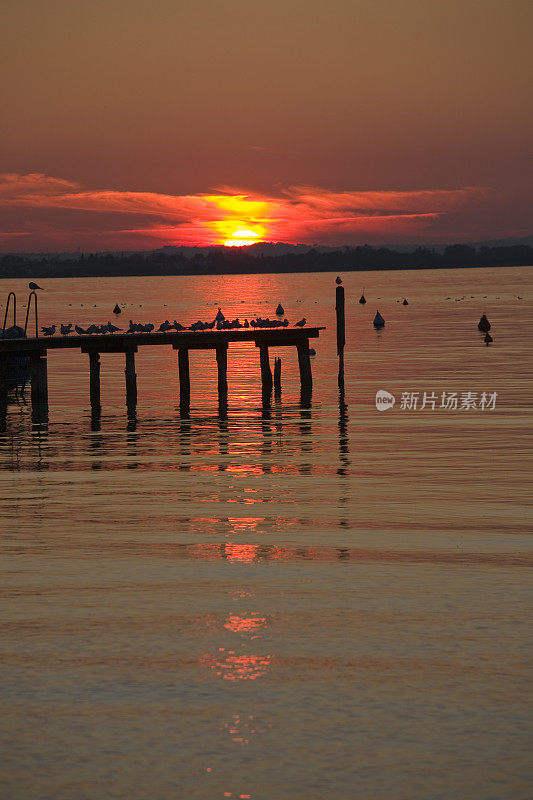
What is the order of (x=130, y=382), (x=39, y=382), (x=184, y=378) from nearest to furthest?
1. (x=39, y=382)
2. (x=130, y=382)
3. (x=184, y=378)

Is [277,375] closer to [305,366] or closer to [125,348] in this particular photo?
[305,366]

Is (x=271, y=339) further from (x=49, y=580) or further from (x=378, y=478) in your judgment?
(x=49, y=580)

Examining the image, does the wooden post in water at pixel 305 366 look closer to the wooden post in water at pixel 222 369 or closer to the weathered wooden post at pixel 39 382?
the wooden post in water at pixel 222 369

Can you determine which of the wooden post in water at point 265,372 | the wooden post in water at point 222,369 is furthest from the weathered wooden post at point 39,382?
the wooden post in water at point 265,372

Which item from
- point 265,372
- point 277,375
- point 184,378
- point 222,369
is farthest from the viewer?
point 277,375

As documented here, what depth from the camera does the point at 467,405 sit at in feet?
124

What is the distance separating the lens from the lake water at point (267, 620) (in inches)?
308

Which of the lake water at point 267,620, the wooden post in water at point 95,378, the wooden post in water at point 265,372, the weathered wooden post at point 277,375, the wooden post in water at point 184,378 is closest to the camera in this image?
the lake water at point 267,620

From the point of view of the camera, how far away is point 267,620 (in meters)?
11.5

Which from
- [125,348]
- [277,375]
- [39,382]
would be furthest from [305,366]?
[39,382]

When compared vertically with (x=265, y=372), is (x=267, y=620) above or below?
below

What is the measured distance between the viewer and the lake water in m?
7.82

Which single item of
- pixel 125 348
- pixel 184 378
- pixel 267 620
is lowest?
pixel 267 620

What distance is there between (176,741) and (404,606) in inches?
170
